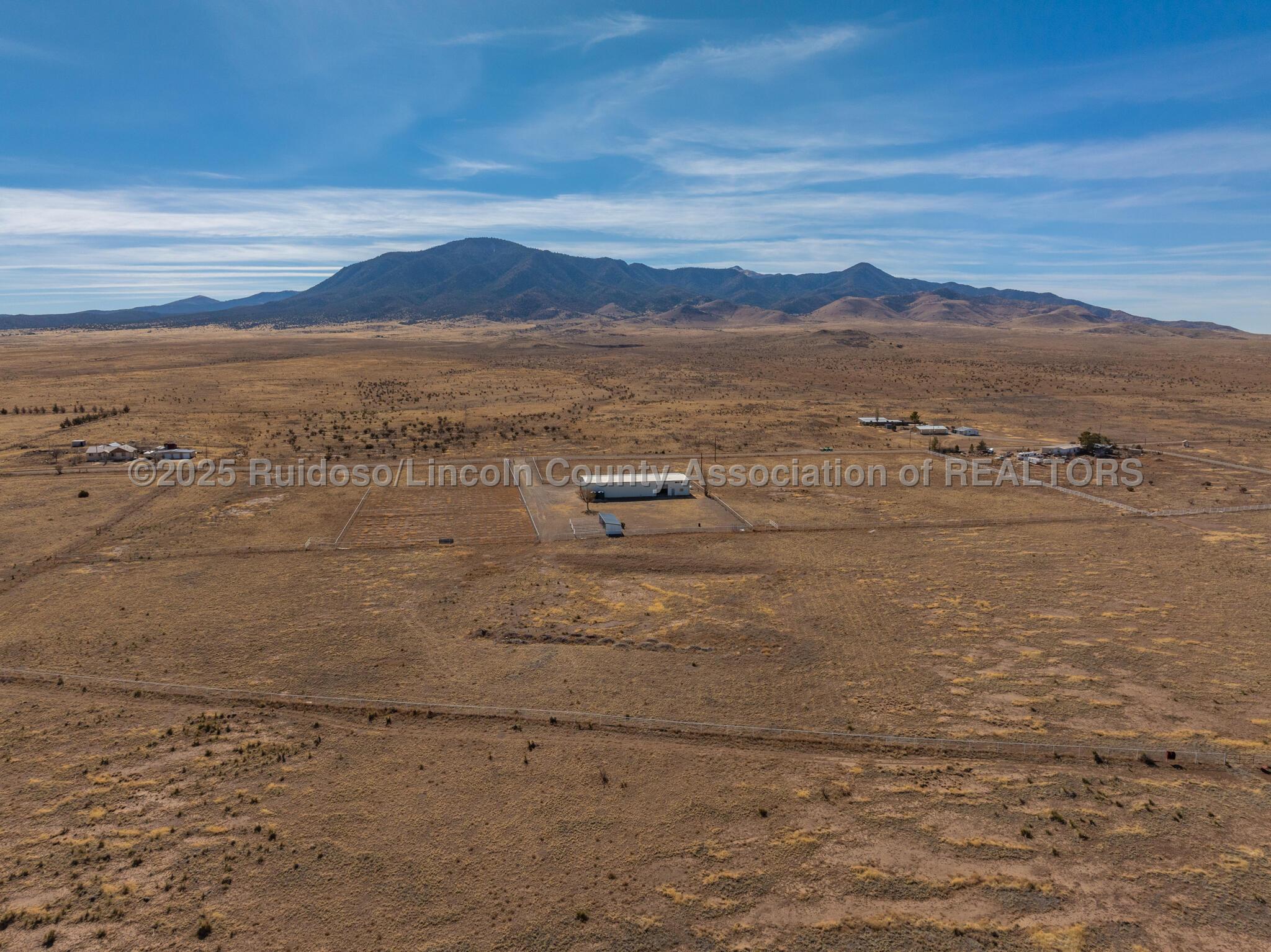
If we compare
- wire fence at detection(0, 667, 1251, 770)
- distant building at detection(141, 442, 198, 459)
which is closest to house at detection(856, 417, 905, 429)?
wire fence at detection(0, 667, 1251, 770)

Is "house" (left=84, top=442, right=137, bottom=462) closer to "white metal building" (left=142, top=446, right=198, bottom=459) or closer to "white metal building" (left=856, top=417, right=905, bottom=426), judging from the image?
"white metal building" (left=142, top=446, right=198, bottom=459)

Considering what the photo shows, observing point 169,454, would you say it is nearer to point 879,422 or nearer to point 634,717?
point 634,717

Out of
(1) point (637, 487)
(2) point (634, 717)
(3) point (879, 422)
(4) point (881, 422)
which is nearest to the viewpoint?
(2) point (634, 717)

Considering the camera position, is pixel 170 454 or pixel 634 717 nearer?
pixel 634 717

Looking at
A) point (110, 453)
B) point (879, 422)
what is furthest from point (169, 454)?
point (879, 422)

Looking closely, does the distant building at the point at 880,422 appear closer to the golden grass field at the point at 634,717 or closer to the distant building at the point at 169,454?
the golden grass field at the point at 634,717

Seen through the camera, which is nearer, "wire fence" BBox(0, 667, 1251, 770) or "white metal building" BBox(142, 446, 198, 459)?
"wire fence" BBox(0, 667, 1251, 770)
